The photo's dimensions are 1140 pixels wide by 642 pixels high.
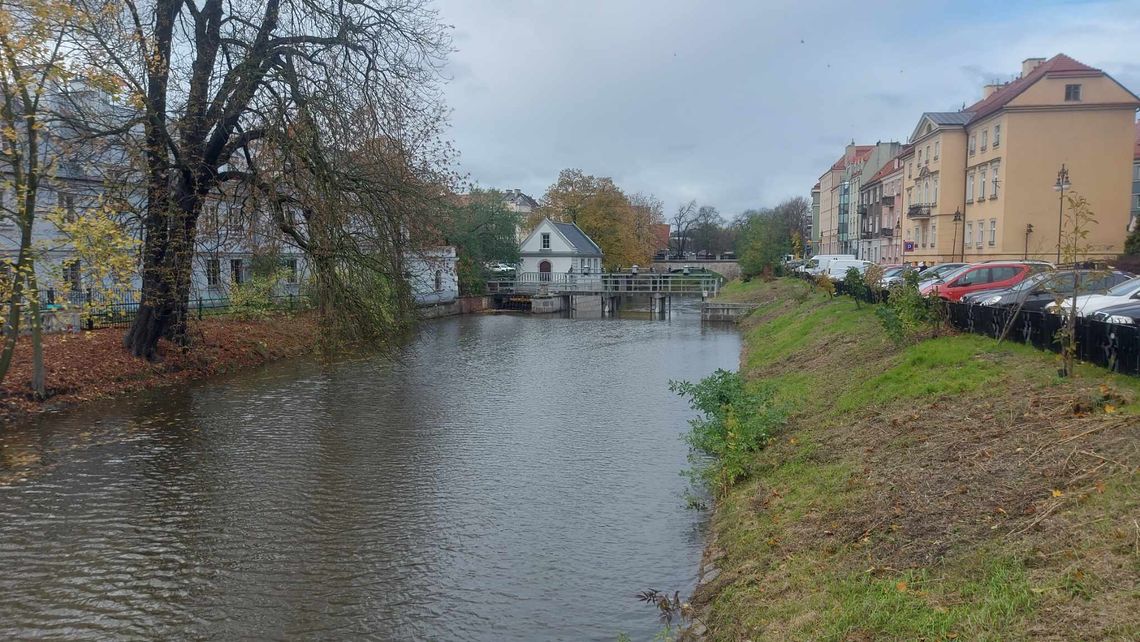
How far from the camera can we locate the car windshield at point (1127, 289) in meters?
15.4

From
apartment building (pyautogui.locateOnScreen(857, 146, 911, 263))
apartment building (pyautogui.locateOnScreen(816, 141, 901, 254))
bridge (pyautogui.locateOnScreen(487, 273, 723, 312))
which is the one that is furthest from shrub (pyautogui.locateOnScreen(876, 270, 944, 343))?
apartment building (pyautogui.locateOnScreen(816, 141, 901, 254))

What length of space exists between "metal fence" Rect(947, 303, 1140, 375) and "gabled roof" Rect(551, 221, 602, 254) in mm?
56751

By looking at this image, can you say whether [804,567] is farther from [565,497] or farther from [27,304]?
[27,304]

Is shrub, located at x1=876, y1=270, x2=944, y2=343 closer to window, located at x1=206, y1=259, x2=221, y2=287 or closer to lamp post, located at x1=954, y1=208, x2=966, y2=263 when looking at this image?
window, located at x1=206, y1=259, x2=221, y2=287

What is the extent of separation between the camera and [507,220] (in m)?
59.3

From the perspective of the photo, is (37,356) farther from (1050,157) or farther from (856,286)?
(1050,157)

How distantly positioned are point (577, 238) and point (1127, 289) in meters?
58.6

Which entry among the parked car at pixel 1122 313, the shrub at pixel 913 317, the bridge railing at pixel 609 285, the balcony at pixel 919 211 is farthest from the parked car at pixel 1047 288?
the bridge railing at pixel 609 285

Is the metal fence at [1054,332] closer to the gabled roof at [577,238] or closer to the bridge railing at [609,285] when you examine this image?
the bridge railing at [609,285]

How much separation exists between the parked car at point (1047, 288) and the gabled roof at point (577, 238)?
2042 inches

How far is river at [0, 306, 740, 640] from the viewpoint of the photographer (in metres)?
8.21

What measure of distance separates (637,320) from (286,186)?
34137mm

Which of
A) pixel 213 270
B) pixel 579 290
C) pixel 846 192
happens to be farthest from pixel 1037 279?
pixel 846 192

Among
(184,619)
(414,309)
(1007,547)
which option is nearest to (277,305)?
(414,309)
